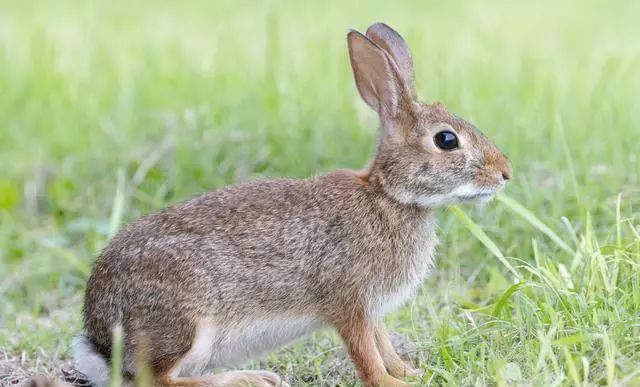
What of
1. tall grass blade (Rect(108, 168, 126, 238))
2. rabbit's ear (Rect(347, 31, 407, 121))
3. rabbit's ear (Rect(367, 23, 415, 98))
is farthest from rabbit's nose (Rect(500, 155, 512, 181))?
tall grass blade (Rect(108, 168, 126, 238))

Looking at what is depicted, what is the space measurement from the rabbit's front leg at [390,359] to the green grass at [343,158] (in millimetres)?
111

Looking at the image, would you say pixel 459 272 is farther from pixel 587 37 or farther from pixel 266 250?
pixel 587 37

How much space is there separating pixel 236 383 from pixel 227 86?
132 inches

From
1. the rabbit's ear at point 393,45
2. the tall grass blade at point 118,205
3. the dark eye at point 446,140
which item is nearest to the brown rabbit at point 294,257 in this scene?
the dark eye at point 446,140

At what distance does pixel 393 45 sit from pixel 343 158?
4.83ft

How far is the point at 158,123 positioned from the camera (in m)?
7.30

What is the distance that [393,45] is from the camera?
17.4ft

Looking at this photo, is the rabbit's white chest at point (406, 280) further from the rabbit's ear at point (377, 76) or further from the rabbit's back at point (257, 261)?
the rabbit's ear at point (377, 76)

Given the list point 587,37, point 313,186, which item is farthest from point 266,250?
point 587,37

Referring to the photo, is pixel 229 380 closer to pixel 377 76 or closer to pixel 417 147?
pixel 417 147

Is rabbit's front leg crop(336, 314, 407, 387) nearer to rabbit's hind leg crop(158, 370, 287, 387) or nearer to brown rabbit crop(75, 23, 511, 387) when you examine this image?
brown rabbit crop(75, 23, 511, 387)

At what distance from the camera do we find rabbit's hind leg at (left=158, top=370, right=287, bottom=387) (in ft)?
15.1

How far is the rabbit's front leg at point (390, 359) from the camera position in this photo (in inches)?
191

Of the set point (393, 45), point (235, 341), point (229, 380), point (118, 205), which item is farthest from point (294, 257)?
point (118, 205)
